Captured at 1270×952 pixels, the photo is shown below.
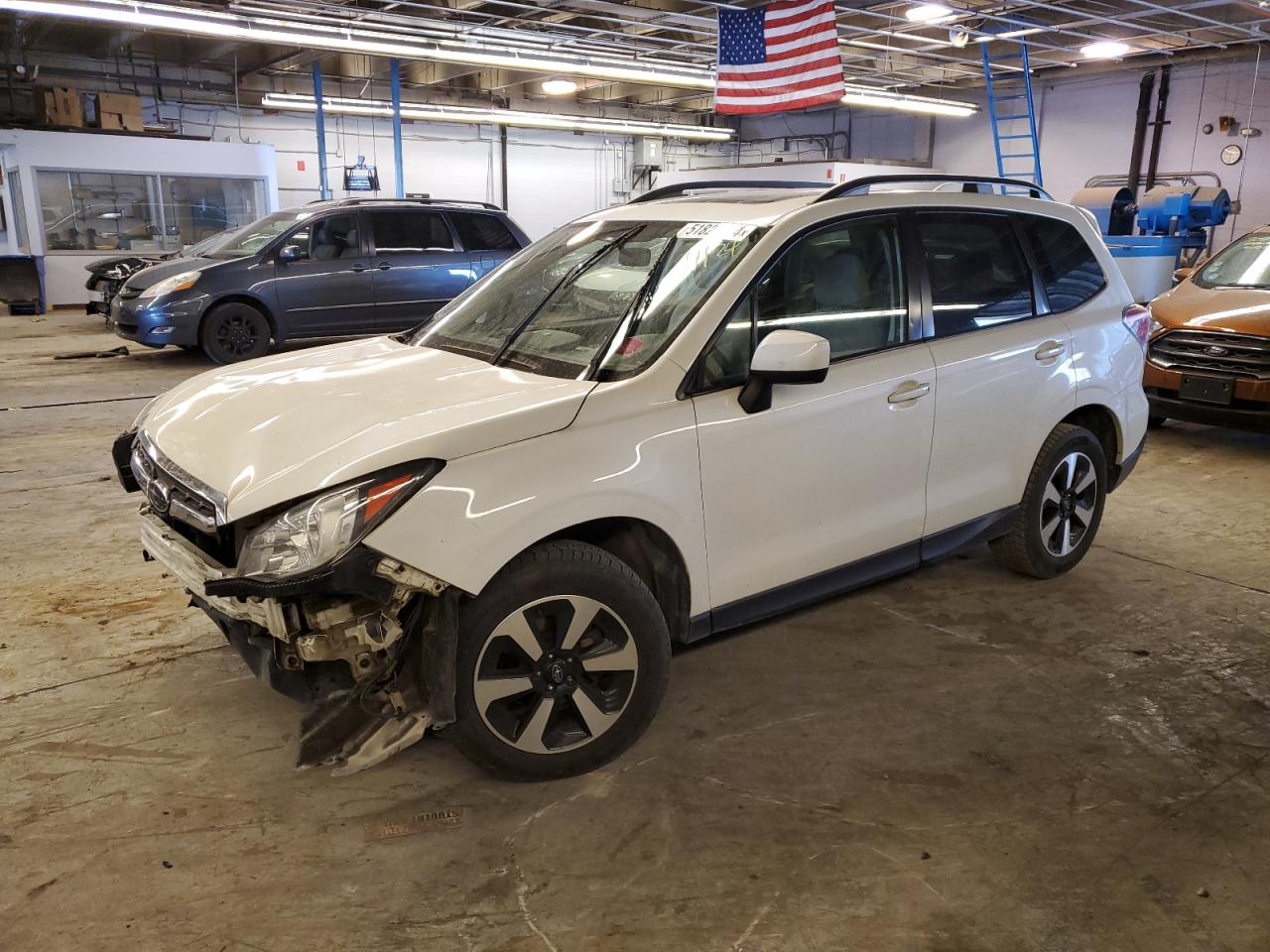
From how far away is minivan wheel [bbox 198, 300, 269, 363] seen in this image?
973 centimetres

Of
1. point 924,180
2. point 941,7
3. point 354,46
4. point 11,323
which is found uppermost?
point 941,7

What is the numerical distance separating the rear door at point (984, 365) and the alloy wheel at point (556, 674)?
4.78 ft

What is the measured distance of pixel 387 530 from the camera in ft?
7.67

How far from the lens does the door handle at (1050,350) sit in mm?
3803

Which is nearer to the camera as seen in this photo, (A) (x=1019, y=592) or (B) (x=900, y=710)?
(B) (x=900, y=710)

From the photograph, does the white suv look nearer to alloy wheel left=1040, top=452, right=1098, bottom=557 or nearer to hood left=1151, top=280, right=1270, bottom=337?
alloy wheel left=1040, top=452, right=1098, bottom=557

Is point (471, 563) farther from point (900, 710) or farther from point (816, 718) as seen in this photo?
point (900, 710)

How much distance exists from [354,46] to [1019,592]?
10.2 m

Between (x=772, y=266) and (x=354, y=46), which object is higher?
(x=354, y=46)

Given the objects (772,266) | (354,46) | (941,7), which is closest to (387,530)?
(772,266)

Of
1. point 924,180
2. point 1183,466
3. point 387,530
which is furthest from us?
point 1183,466

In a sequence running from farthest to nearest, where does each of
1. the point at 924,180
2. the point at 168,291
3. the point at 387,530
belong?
the point at 168,291
the point at 924,180
the point at 387,530

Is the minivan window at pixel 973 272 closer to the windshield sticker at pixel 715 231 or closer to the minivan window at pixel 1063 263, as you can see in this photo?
the minivan window at pixel 1063 263

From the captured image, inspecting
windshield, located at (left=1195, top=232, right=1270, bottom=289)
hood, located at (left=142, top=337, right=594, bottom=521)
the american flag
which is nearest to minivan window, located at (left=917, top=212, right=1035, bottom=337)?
hood, located at (left=142, top=337, right=594, bottom=521)
